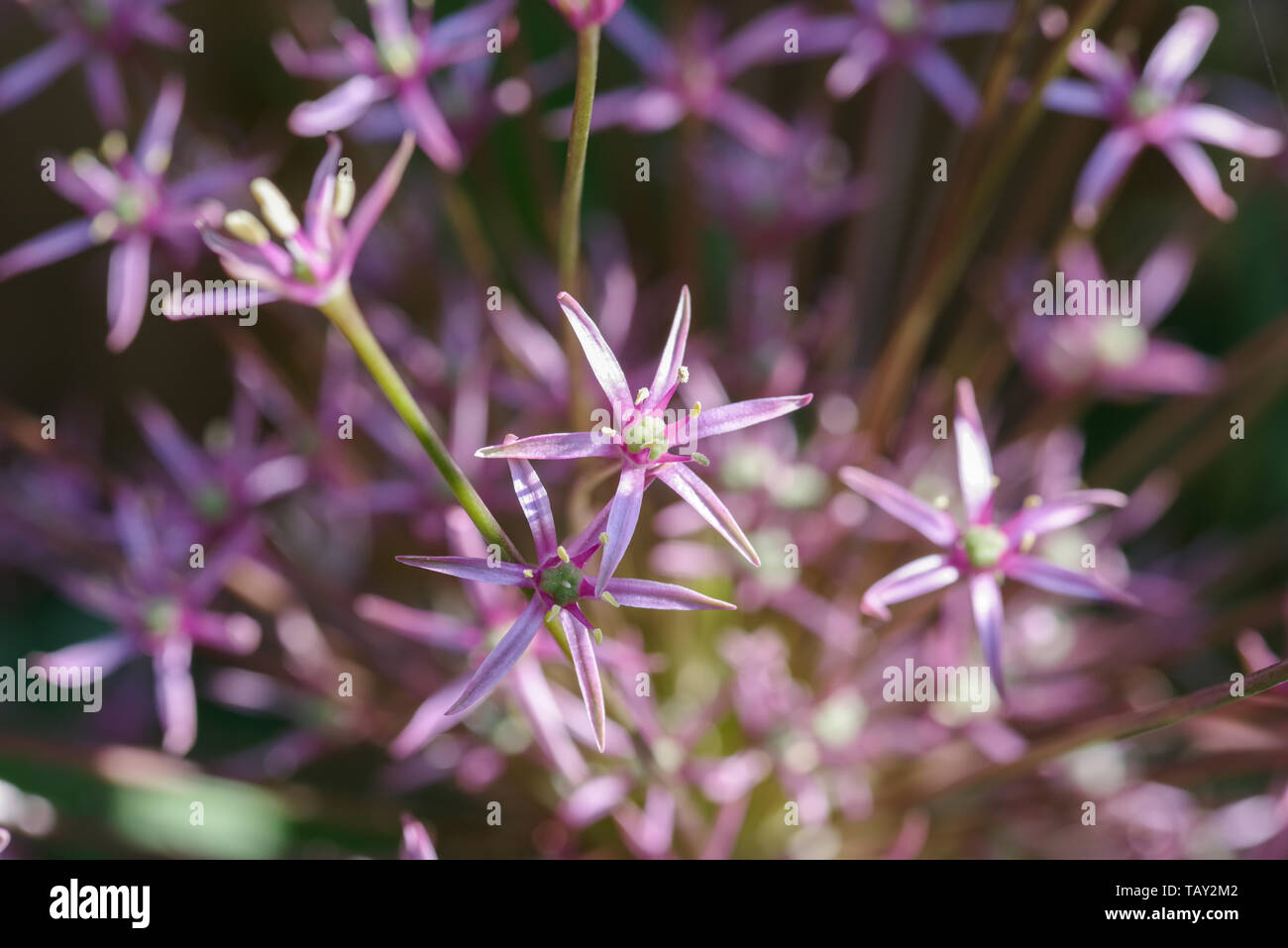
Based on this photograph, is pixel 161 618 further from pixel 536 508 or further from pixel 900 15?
pixel 900 15

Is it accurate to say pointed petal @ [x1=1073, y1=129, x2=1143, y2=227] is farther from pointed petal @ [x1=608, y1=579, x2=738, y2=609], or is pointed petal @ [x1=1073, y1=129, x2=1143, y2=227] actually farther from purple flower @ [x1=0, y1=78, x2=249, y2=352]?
purple flower @ [x1=0, y1=78, x2=249, y2=352]

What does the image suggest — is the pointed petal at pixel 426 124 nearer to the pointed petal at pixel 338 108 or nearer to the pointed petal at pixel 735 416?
the pointed petal at pixel 338 108

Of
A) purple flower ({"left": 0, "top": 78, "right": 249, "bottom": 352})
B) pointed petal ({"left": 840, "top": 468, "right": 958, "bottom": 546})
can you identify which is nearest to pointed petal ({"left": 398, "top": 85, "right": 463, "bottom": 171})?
purple flower ({"left": 0, "top": 78, "right": 249, "bottom": 352})

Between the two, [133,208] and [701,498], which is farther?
[133,208]

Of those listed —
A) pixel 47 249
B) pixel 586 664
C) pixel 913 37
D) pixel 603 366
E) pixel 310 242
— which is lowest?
pixel 586 664

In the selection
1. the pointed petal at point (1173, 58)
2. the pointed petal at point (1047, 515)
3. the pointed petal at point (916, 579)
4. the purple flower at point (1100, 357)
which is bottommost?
the pointed petal at point (916, 579)

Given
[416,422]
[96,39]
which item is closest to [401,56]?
[96,39]

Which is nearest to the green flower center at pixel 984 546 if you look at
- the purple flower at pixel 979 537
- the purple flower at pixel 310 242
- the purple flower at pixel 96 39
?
the purple flower at pixel 979 537
